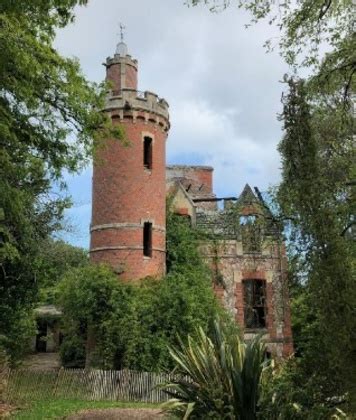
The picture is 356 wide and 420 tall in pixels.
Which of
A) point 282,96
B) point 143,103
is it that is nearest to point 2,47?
point 282,96

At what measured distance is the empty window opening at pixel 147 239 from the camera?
21391mm

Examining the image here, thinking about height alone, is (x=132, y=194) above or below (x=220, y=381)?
above

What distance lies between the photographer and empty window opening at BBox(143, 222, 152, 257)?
70.2ft

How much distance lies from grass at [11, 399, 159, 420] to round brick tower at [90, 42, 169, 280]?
19.6 feet

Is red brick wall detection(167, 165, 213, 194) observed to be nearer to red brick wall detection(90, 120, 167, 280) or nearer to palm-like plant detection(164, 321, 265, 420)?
red brick wall detection(90, 120, 167, 280)

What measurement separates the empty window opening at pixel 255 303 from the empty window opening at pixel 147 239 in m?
4.99

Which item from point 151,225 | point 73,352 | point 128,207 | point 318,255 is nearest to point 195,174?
point 151,225

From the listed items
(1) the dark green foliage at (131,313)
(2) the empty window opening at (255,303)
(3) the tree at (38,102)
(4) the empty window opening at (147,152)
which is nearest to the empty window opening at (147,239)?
(1) the dark green foliage at (131,313)

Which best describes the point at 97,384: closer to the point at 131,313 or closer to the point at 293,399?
the point at 131,313

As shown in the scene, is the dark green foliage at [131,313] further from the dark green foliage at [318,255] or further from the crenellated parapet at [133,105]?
the dark green foliage at [318,255]

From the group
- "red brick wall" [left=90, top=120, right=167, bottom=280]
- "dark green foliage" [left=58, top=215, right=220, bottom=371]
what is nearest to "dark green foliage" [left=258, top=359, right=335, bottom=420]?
"dark green foliage" [left=58, top=215, right=220, bottom=371]

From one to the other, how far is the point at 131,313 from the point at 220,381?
10074mm

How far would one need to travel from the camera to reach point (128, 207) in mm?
20953

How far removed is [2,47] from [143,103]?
50.6 feet
